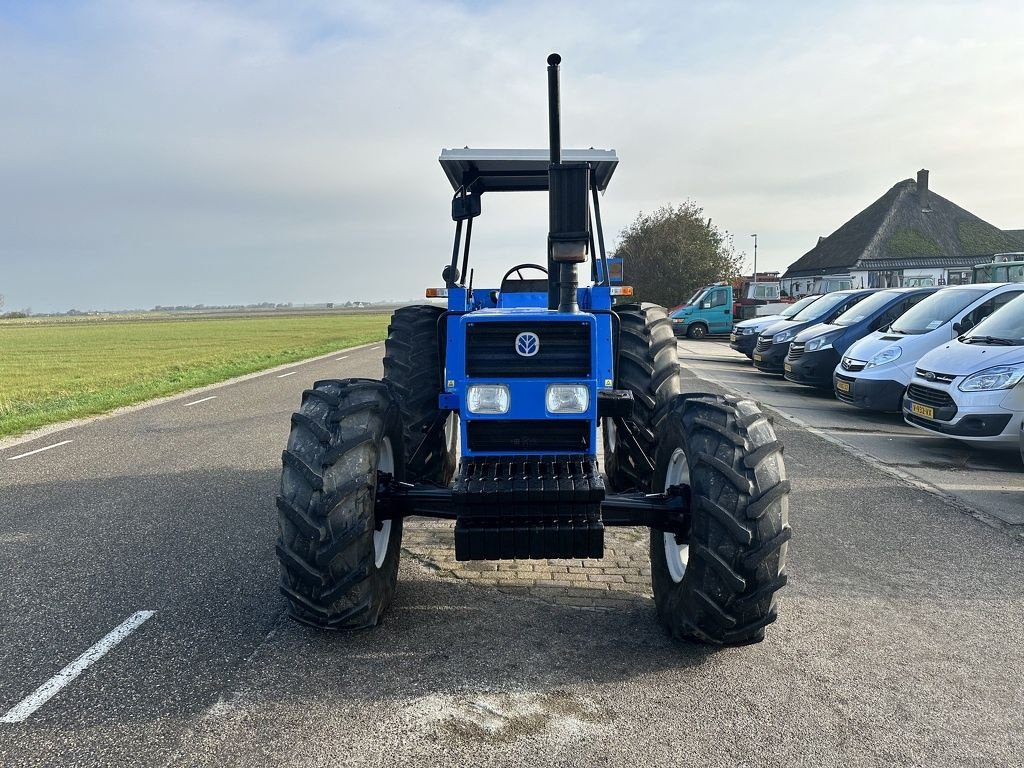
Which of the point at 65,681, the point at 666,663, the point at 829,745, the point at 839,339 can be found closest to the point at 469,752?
the point at 666,663

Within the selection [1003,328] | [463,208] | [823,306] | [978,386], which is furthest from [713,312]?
[463,208]

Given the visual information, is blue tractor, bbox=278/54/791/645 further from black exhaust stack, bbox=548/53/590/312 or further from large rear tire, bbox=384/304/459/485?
large rear tire, bbox=384/304/459/485

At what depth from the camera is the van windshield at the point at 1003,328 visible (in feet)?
25.7

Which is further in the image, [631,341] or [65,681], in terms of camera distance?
[631,341]

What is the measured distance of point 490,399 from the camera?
148 inches

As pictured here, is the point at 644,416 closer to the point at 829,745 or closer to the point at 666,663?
the point at 666,663

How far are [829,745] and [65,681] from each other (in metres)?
3.11

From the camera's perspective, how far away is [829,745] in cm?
279

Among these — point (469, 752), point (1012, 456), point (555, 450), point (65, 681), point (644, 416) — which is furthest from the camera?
point (1012, 456)

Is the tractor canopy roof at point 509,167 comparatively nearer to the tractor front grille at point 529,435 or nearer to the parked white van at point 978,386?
the tractor front grille at point 529,435

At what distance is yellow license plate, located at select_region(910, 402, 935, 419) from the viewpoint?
7942 millimetres

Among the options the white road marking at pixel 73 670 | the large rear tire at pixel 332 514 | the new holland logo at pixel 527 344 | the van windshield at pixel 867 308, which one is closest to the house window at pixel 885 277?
the van windshield at pixel 867 308

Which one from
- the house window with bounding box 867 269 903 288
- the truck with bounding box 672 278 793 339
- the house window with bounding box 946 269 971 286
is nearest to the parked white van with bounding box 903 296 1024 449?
the truck with bounding box 672 278 793 339

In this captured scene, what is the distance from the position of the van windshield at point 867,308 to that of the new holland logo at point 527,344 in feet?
36.0
